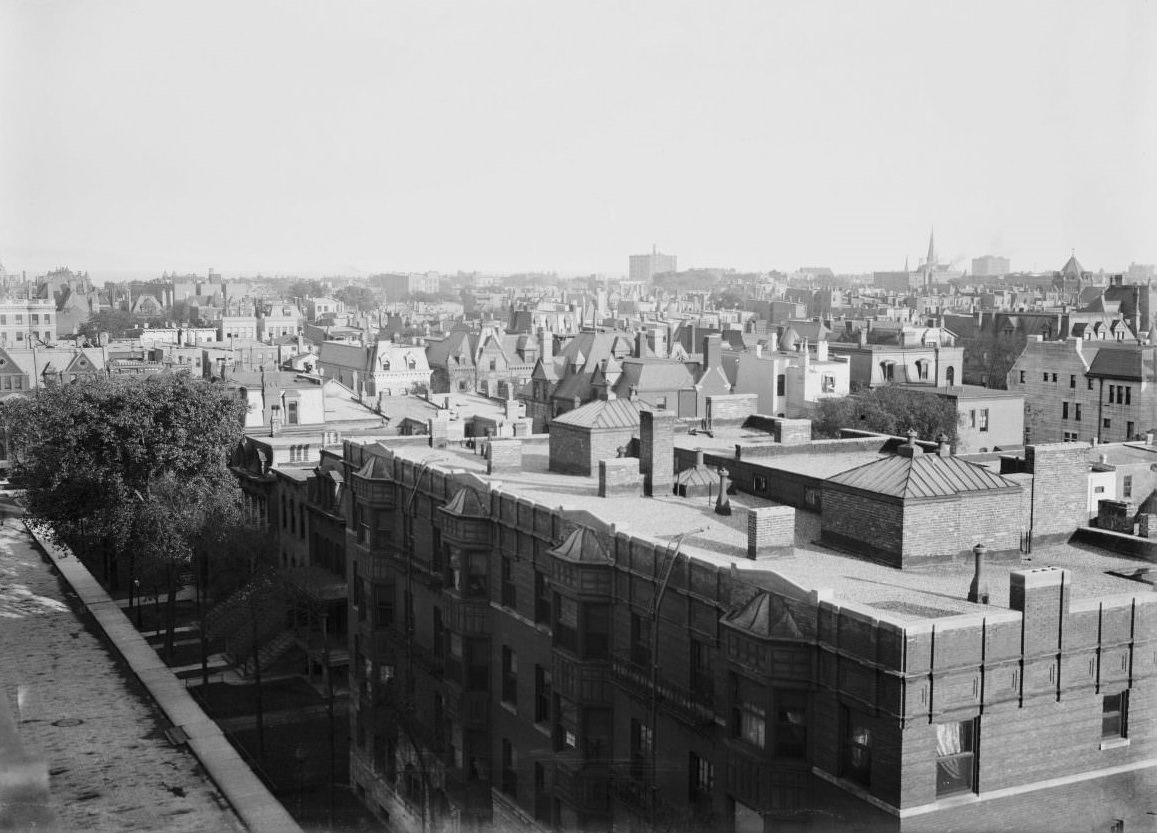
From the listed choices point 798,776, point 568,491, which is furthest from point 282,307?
point 798,776

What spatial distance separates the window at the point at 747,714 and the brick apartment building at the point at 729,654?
1.9 inches

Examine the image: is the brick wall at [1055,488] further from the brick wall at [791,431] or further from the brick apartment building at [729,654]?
the brick wall at [791,431]

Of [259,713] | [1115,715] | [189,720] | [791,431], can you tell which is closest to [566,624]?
[1115,715]

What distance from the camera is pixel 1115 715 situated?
19.4m

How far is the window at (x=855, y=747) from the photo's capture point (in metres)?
18.0

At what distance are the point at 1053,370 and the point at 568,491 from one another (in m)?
54.5

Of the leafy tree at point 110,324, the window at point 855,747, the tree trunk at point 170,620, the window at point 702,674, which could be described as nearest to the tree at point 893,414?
the tree trunk at point 170,620

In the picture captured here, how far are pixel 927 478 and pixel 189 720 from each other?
87.5ft

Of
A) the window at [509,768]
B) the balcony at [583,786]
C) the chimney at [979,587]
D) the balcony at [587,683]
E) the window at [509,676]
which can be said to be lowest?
the window at [509,768]

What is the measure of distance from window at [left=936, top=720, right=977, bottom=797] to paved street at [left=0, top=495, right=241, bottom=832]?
65.6 feet

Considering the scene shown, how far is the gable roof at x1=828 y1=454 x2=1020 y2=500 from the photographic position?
23.4m

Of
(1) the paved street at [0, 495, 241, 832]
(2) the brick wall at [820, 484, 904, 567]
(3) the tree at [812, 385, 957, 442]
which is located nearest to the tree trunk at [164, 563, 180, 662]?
(1) the paved street at [0, 495, 241, 832]

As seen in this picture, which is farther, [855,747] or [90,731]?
[90,731]

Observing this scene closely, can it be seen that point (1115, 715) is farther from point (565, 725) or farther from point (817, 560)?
point (565, 725)
